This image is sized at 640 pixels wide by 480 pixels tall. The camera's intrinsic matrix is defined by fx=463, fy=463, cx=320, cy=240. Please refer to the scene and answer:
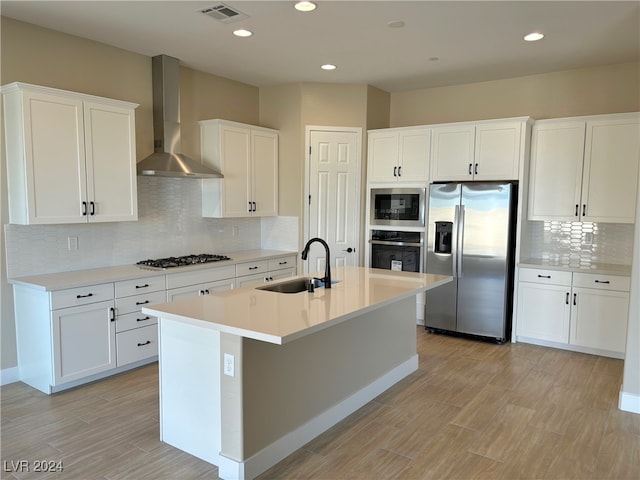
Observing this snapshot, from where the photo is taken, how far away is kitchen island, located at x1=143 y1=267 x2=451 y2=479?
2.44 m

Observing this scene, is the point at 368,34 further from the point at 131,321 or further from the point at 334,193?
the point at 131,321

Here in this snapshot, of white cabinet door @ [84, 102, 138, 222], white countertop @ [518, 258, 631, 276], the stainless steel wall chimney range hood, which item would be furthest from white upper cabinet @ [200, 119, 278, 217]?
white countertop @ [518, 258, 631, 276]

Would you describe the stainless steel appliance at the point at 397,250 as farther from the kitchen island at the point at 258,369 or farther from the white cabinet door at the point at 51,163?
the white cabinet door at the point at 51,163

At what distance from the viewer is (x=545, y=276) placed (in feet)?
15.6

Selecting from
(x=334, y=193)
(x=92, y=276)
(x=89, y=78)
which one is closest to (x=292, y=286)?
(x=92, y=276)

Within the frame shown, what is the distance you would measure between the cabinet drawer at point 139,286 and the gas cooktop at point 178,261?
0.14m

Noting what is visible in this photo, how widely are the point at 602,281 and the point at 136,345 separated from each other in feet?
A: 14.4

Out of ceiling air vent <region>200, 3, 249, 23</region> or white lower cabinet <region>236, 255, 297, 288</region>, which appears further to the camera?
white lower cabinet <region>236, 255, 297, 288</region>

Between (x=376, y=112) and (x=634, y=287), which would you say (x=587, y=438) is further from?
(x=376, y=112)

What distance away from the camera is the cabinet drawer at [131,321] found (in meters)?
3.90

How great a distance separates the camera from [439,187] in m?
5.16

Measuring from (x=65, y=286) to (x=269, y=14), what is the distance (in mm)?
2576

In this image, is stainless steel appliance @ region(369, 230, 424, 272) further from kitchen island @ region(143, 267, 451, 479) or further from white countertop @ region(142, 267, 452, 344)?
kitchen island @ region(143, 267, 451, 479)

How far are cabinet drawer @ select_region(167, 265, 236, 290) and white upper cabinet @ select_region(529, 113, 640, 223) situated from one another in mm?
3258
